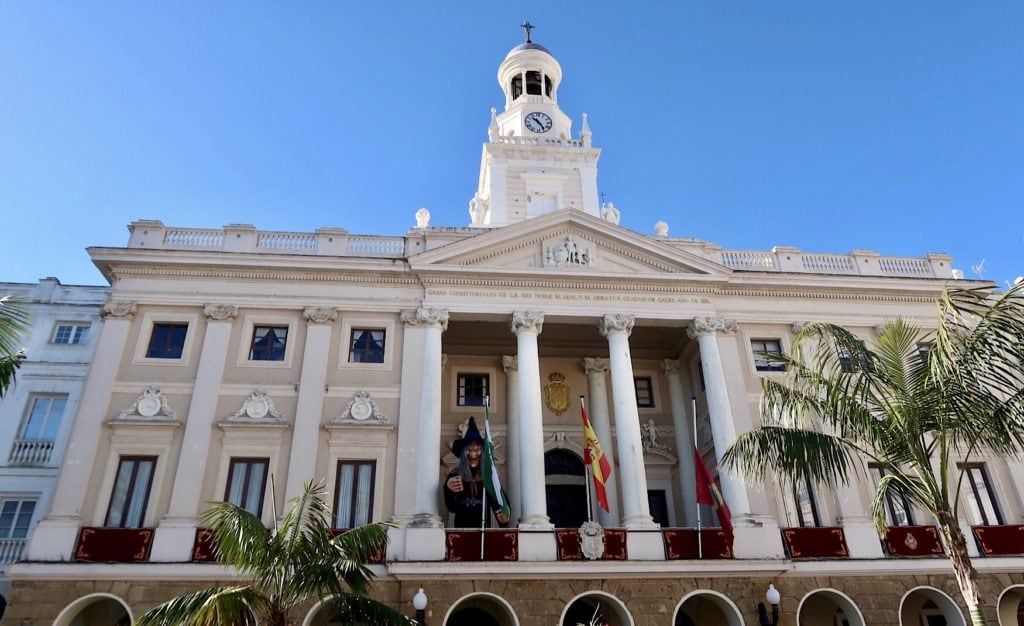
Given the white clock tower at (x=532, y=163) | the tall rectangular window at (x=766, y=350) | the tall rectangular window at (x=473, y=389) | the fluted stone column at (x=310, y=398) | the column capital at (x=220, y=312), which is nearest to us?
the fluted stone column at (x=310, y=398)

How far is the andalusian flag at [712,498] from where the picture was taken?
19.1 m

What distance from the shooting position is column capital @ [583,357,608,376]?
26062mm

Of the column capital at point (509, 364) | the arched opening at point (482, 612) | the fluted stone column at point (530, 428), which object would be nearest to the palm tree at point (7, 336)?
the arched opening at point (482, 612)

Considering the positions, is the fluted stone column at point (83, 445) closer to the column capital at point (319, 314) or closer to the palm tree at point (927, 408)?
the column capital at point (319, 314)

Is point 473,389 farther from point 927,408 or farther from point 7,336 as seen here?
point 927,408

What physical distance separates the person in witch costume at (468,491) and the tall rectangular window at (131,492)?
828cm

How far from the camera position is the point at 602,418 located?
25188 millimetres

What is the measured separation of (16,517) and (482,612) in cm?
1400

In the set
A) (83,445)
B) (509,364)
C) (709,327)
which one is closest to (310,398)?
(83,445)

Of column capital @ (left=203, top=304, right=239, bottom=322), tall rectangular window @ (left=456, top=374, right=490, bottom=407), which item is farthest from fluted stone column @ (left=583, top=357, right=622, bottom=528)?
column capital @ (left=203, top=304, right=239, bottom=322)

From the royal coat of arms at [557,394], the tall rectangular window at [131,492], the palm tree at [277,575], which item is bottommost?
the palm tree at [277,575]

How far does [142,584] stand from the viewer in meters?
18.2

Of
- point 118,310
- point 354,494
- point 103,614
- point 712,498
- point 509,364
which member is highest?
point 118,310

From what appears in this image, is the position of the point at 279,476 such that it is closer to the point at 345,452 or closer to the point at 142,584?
the point at 345,452
